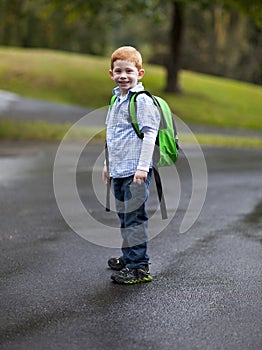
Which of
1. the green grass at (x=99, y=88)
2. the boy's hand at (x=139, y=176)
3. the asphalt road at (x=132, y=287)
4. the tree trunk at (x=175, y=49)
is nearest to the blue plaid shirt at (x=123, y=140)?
the boy's hand at (x=139, y=176)

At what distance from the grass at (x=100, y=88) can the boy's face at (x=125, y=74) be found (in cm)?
2019

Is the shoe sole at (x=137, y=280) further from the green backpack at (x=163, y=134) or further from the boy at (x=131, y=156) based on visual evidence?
the green backpack at (x=163, y=134)

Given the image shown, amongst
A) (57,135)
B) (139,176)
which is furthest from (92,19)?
(139,176)

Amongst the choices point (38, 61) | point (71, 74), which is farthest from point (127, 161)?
point (38, 61)

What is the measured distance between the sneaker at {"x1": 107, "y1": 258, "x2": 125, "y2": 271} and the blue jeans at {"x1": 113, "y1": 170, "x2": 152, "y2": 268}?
175mm

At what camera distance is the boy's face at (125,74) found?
4.87m

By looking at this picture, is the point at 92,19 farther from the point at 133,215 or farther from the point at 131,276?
the point at 131,276

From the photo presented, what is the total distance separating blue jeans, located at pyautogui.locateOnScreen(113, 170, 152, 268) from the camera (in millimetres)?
4938

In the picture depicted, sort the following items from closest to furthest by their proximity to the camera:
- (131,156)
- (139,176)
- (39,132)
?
(139,176) → (131,156) → (39,132)

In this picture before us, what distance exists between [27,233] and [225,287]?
251 cm

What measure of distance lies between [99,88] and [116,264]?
86.9 ft

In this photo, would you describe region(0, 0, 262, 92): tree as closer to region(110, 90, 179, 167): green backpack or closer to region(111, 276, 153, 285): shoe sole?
region(110, 90, 179, 167): green backpack

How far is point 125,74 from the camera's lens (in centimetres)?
488

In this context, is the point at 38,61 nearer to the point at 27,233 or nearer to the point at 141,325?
the point at 27,233
